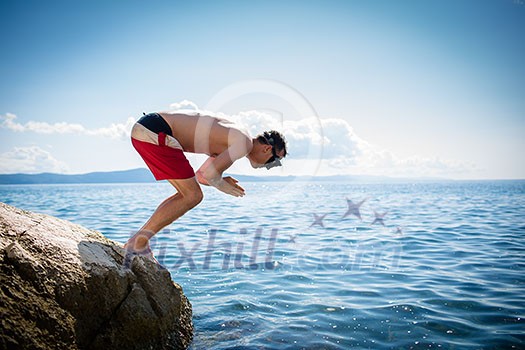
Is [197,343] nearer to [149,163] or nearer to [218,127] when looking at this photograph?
[149,163]

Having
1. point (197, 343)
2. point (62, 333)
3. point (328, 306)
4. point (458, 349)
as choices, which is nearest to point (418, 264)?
point (328, 306)

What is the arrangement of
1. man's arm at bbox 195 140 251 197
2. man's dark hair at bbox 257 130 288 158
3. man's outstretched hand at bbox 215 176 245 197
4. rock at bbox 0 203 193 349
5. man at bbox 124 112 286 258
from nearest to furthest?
rock at bbox 0 203 193 349 → man's arm at bbox 195 140 251 197 → man at bbox 124 112 286 258 → man's outstretched hand at bbox 215 176 245 197 → man's dark hair at bbox 257 130 288 158

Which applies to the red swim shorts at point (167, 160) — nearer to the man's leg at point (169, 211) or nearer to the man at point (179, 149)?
the man at point (179, 149)

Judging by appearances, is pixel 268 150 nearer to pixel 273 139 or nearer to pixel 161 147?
pixel 273 139

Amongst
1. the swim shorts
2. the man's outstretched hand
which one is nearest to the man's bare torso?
the swim shorts

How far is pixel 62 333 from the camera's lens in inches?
115

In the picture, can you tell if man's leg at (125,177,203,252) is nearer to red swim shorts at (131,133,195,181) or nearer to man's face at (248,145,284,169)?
red swim shorts at (131,133,195,181)

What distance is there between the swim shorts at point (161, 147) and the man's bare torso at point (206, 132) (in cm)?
11

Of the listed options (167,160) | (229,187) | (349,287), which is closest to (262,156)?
(229,187)

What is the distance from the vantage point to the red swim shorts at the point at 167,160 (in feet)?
13.6

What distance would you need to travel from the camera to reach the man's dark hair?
4.48m

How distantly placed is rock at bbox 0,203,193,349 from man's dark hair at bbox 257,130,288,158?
1986 mm

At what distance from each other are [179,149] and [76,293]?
72.1 inches

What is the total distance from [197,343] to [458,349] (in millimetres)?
3091
